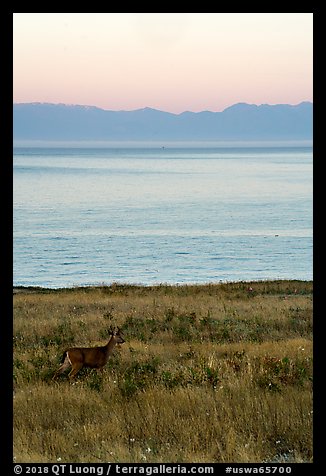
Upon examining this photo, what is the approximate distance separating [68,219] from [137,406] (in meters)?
107

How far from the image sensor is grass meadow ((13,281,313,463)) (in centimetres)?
767

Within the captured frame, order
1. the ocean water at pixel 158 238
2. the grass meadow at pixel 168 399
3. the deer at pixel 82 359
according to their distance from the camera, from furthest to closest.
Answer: the ocean water at pixel 158 238
the deer at pixel 82 359
the grass meadow at pixel 168 399

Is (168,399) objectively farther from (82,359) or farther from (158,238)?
(158,238)

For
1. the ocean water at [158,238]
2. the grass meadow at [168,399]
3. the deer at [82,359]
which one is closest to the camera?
the grass meadow at [168,399]

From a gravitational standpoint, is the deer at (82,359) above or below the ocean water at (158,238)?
below

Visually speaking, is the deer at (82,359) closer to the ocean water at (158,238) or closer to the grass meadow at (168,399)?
the grass meadow at (168,399)

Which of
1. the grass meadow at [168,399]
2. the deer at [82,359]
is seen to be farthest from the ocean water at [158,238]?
the deer at [82,359]

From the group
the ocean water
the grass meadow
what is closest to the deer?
the grass meadow

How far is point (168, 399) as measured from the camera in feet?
30.2

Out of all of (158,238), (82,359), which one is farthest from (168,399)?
(158,238)

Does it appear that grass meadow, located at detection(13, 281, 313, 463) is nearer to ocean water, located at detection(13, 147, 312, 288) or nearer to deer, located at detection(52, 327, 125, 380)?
deer, located at detection(52, 327, 125, 380)

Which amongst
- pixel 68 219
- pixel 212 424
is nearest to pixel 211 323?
pixel 212 424

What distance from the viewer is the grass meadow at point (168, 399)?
7.67 meters

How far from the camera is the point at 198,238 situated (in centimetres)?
8806
